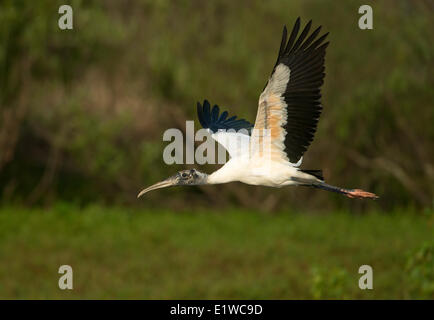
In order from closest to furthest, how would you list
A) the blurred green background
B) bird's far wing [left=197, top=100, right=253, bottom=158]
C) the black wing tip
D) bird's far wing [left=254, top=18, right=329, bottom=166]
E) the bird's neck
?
bird's far wing [left=254, top=18, right=329, bottom=166], the bird's neck, bird's far wing [left=197, top=100, right=253, bottom=158], the black wing tip, the blurred green background

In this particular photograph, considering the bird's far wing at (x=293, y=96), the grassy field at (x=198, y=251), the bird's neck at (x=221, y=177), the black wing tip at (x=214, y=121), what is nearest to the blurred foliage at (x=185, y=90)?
the grassy field at (x=198, y=251)

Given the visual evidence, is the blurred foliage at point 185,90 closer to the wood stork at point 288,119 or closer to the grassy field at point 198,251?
the grassy field at point 198,251

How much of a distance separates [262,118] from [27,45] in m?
8.65

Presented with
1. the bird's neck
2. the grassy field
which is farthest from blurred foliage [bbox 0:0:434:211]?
the bird's neck

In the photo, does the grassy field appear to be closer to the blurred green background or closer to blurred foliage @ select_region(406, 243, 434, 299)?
the blurred green background

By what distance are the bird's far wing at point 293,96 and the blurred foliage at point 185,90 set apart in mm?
7187

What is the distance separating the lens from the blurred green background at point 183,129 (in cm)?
1132

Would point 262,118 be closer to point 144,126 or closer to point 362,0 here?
point 362,0

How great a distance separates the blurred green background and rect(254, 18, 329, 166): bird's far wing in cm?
543

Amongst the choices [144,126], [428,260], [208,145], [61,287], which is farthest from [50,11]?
[428,260]

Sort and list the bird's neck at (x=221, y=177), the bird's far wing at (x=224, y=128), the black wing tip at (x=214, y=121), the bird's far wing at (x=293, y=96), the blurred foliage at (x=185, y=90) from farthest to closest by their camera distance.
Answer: the blurred foliage at (x=185, y=90) → the black wing tip at (x=214, y=121) → the bird's far wing at (x=224, y=128) → the bird's neck at (x=221, y=177) → the bird's far wing at (x=293, y=96)

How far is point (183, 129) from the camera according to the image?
13.5 meters

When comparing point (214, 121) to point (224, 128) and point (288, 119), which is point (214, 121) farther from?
point (288, 119)

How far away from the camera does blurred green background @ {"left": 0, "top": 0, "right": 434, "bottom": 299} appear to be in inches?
446
